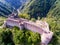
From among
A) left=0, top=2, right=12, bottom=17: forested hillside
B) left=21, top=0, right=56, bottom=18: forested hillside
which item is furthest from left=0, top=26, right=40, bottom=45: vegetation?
left=21, top=0, right=56, bottom=18: forested hillside

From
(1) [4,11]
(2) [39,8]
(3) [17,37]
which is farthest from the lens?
(2) [39,8]

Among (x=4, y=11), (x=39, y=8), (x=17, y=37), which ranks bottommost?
(x=17, y=37)

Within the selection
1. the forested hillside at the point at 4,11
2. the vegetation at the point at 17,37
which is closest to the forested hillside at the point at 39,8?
the forested hillside at the point at 4,11

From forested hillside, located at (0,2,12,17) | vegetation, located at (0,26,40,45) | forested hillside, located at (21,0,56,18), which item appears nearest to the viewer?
vegetation, located at (0,26,40,45)

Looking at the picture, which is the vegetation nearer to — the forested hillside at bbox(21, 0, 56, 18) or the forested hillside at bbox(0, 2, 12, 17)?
the forested hillside at bbox(0, 2, 12, 17)

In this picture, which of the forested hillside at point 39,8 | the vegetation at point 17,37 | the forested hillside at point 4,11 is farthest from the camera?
the forested hillside at point 39,8

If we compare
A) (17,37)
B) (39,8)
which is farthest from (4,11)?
(17,37)

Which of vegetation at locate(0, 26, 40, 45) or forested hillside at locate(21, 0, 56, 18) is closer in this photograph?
vegetation at locate(0, 26, 40, 45)

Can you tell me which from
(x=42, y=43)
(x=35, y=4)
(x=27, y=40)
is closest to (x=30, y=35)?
(x=27, y=40)

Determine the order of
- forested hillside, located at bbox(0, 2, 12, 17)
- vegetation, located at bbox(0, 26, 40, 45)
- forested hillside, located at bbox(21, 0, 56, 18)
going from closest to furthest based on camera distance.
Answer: vegetation, located at bbox(0, 26, 40, 45)
forested hillside, located at bbox(0, 2, 12, 17)
forested hillside, located at bbox(21, 0, 56, 18)

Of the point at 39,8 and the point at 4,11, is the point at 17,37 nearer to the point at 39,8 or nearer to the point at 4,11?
the point at 4,11

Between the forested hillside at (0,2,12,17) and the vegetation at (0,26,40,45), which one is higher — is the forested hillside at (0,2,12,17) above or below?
above

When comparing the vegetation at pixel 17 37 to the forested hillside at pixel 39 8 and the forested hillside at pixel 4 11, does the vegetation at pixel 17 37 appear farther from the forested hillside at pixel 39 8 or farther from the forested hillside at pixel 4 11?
the forested hillside at pixel 39 8
